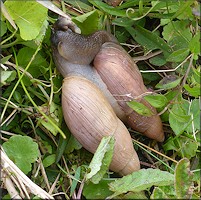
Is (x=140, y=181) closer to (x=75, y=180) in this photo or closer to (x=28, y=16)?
(x=75, y=180)

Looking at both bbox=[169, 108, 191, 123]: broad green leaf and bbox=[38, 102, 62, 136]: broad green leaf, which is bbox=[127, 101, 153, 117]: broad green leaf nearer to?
bbox=[169, 108, 191, 123]: broad green leaf

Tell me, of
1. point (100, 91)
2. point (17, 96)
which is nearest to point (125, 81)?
point (100, 91)

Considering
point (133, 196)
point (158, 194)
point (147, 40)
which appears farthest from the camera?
point (147, 40)

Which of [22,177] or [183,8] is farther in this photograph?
[183,8]

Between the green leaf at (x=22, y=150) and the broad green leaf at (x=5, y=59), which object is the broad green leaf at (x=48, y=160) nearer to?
the green leaf at (x=22, y=150)

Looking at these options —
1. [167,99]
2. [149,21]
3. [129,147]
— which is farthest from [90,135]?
[149,21]

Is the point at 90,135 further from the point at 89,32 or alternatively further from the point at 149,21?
the point at 149,21

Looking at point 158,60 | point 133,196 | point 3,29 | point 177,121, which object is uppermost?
point 3,29
